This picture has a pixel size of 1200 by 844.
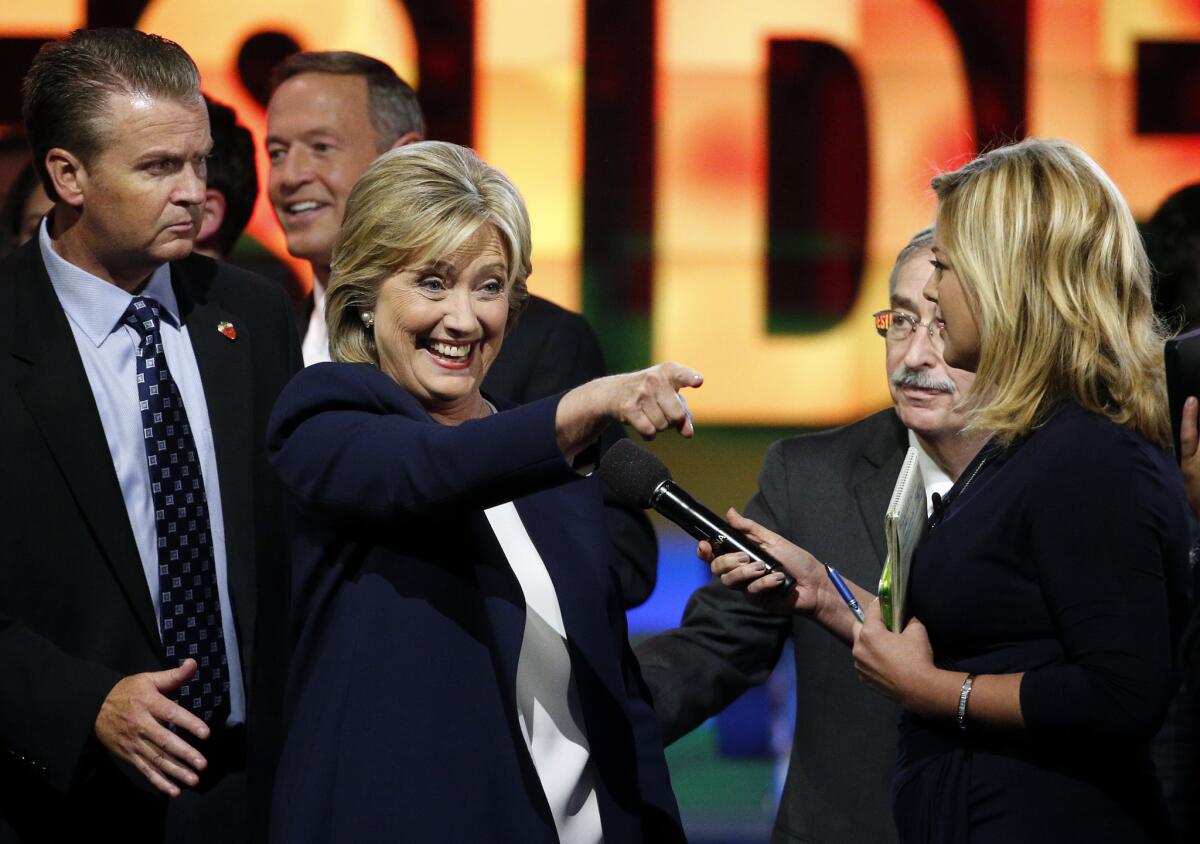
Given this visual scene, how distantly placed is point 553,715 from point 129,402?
0.90 metres

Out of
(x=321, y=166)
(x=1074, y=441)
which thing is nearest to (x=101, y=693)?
(x=1074, y=441)

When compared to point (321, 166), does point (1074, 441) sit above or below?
below

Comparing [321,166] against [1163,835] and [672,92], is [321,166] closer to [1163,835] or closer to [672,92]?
[672,92]

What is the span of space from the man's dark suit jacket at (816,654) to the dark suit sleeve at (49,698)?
35.6 inches

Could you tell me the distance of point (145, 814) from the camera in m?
2.42

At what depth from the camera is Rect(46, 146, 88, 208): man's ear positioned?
2.54 m

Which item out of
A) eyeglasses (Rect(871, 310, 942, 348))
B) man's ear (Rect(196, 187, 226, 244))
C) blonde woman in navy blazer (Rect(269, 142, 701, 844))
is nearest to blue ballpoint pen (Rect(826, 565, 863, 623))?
blonde woman in navy blazer (Rect(269, 142, 701, 844))

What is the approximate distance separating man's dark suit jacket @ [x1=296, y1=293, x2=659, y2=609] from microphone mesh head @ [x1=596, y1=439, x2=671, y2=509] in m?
1.04

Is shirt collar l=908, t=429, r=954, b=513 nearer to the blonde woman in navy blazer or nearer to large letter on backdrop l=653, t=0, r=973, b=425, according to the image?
the blonde woman in navy blazer

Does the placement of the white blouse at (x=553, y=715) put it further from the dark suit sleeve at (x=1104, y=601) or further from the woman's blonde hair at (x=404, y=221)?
the dark suit sleeve at (x=1104, y=601)

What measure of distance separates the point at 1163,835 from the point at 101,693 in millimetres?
1431

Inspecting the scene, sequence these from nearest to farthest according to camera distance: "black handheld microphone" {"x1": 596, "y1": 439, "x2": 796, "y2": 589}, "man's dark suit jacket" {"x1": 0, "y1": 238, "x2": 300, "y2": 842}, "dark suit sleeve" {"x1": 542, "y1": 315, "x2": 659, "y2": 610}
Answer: "black handheld microphone" {"x1": 596, "y1": 439, "x2": 796, "y2": 589} < "man's dark suit jacket" {"x1": 0, "y1": 238, "x2": 300, "y2": 842} < "dark suit sleeve" {"x1": 542, "y1": 315, "x2": 659, "y2": 610}

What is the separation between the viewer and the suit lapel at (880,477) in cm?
277

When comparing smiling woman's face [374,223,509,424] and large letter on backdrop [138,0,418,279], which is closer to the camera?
smiling woman's face [374,223,509,424]
